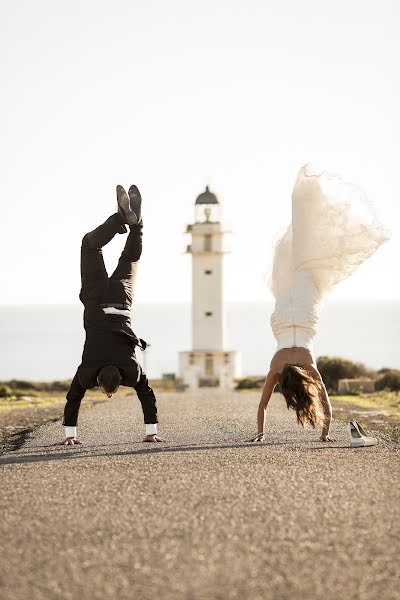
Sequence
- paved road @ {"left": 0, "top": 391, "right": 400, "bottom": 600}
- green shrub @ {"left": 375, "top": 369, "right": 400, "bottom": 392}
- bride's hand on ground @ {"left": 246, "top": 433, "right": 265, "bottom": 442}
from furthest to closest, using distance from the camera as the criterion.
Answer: green shrub @ {"left": 375, "top": 369, "right": 400, "bottom": 392} < bride's hand on ground @ {"left": 246, "top": 433, "right": 265, "bottom": 442} < paved road @ {"left": 0, "top": 391, "right": 400, "bottom": 600}

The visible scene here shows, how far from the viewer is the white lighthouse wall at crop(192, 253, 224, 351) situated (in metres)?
51.5

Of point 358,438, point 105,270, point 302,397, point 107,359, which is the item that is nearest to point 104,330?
point 107,359

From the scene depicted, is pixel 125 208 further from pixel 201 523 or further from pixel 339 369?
pixel 339 369

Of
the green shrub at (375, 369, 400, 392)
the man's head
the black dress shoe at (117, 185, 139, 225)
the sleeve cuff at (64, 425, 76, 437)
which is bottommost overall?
the sleeve cuff at (64, 425, 76, 437)

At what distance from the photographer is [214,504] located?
20.8 ft

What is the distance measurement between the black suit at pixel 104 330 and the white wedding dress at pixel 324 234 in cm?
196

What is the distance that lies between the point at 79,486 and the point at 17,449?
3150 mm

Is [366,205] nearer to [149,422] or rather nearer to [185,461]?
[149,422]

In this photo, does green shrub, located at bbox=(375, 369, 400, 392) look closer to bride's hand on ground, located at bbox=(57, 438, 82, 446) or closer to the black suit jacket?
the black suit jacket

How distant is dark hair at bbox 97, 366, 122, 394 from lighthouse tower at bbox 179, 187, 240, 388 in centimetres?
4000

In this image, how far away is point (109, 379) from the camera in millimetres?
9961

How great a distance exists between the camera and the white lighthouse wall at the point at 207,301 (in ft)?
169

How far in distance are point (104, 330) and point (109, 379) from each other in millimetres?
746

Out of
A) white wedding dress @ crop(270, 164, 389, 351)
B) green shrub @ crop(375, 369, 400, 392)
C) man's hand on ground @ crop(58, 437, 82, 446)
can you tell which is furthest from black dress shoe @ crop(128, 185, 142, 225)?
green shrub @ crop(375, 369, 400, 392)
